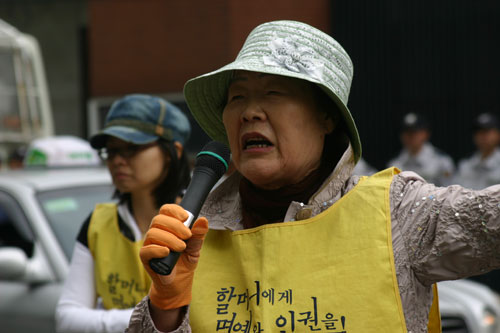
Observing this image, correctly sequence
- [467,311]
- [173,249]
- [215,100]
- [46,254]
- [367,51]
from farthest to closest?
[367,51] → [467,311] → [46,254] → [215,100] → [173,249]

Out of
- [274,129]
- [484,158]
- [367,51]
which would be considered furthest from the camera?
[367,51]

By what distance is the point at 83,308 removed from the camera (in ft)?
9.26

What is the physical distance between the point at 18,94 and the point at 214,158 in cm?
833

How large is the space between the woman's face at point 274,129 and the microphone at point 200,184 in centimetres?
9

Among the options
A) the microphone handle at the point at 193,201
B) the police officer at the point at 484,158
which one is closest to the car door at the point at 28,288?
the microphone handle at the point at 193,201

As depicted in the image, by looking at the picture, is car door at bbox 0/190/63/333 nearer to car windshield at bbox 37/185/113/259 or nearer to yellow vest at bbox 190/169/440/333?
car windshield at bbox 37/185/113/259

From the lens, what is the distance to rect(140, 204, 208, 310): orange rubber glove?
1543mm

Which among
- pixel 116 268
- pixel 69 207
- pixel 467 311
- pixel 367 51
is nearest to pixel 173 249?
pixel 116 268

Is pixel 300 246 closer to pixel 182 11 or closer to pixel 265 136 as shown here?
pixel 265 136

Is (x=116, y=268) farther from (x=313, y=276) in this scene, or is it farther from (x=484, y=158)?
(x=484, y=158)

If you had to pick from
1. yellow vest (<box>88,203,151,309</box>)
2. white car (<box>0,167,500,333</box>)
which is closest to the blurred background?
white car (<box>0,167,500,333</box>)

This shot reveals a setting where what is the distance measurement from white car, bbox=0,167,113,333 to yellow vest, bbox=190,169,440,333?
223 centimetres

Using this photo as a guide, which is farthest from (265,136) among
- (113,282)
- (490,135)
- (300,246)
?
(490,135)

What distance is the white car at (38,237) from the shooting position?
3.90 m
